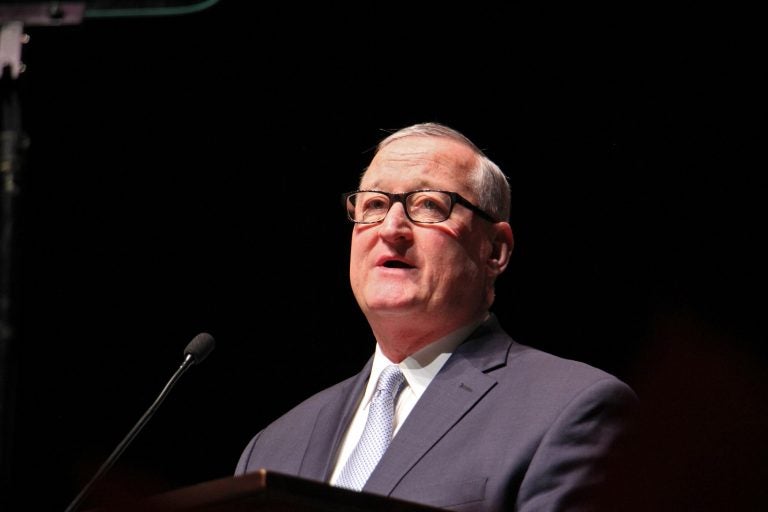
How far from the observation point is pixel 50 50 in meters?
3.65

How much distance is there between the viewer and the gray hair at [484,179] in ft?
10.3

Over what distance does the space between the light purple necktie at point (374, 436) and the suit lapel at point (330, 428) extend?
0.36 feet

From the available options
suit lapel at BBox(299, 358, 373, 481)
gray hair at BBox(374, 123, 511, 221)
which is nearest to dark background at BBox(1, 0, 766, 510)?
gray hair at BBox(374, 123, 511, 221)

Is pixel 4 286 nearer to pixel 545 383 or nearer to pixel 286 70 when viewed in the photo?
pixel 545 383

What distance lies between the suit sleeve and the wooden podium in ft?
2.26

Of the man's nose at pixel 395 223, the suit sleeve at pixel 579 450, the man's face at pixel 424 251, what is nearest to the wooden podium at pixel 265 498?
the suit sleeve at pixel 579 450

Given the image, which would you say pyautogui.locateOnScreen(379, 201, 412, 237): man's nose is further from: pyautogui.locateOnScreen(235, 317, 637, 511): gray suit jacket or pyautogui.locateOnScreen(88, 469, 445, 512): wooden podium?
pyautogui.locateOnScreen(88, 469, 445, 512): wooden podium

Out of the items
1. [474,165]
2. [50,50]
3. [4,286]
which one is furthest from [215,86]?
[4,286]

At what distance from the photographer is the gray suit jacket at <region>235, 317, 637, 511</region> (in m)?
2.30

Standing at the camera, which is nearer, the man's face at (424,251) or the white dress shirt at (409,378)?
the white dress shirt at (409,378)

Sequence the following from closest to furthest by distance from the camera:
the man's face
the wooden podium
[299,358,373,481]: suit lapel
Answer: the wooden podium
[299,358,373,481]: suit lapel
the man's face

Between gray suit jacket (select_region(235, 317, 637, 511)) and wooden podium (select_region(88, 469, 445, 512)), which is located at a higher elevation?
wooden podium (select_region(88, 469, 445, 512))

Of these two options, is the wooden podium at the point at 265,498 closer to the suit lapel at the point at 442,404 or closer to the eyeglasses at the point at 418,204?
the suit lapel at the point at 442,404

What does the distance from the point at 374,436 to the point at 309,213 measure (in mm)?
1606
